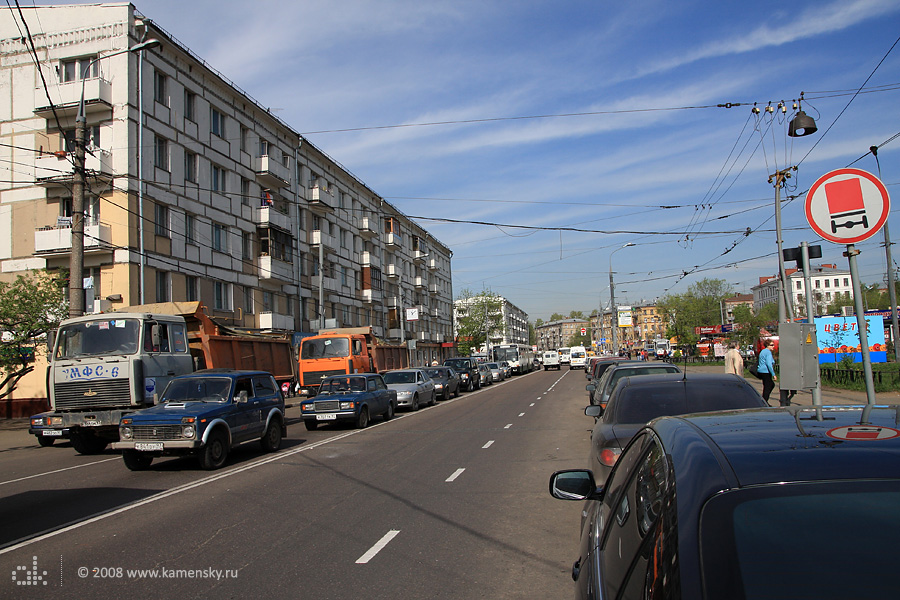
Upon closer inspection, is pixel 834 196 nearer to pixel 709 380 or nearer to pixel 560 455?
pixel 709 380

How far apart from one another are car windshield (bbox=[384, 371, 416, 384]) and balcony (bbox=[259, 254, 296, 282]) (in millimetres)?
13847

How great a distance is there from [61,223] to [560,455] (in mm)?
24512

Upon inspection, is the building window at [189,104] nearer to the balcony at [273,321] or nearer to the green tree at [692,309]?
the balcony at [273,321]

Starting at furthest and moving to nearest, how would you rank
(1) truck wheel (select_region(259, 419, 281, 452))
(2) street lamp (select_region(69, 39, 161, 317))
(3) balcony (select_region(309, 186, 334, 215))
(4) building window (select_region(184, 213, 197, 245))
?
(3) balcony (select_region(309, 186, 334, 215)), (4) building window (select_region(184, 213, 197, 245)), (2) street lamp (select_region(69, 39, 161, 317)), (1) truck wheel (select_region(259, 419, 281, 452))

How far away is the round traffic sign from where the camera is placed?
591 cm

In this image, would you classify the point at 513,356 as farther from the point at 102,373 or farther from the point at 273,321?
the point at 102,373

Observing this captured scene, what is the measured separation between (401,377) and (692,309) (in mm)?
64791

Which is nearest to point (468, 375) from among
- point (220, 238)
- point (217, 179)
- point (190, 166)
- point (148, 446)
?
point (220, 238)

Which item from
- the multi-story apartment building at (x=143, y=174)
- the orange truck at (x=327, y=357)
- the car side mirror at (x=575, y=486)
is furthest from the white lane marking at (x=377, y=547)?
the multi-story apartment building at (x=143, y=174)

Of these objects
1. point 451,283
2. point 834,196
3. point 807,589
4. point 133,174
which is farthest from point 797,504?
point 451,283

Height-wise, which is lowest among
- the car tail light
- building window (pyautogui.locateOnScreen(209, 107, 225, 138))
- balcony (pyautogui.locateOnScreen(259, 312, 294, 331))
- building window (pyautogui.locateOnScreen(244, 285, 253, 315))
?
the car tail light

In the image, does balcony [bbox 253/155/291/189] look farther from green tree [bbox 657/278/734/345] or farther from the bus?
green tree [bbox 657/278/734/345]

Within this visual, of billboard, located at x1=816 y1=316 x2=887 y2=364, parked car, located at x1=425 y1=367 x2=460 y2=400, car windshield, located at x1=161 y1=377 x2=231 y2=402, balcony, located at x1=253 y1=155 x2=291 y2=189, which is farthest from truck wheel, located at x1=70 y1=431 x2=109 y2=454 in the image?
billboard, located at x1=816 y1=316 x2=887 y2=364

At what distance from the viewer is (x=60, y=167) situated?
27.2 m
